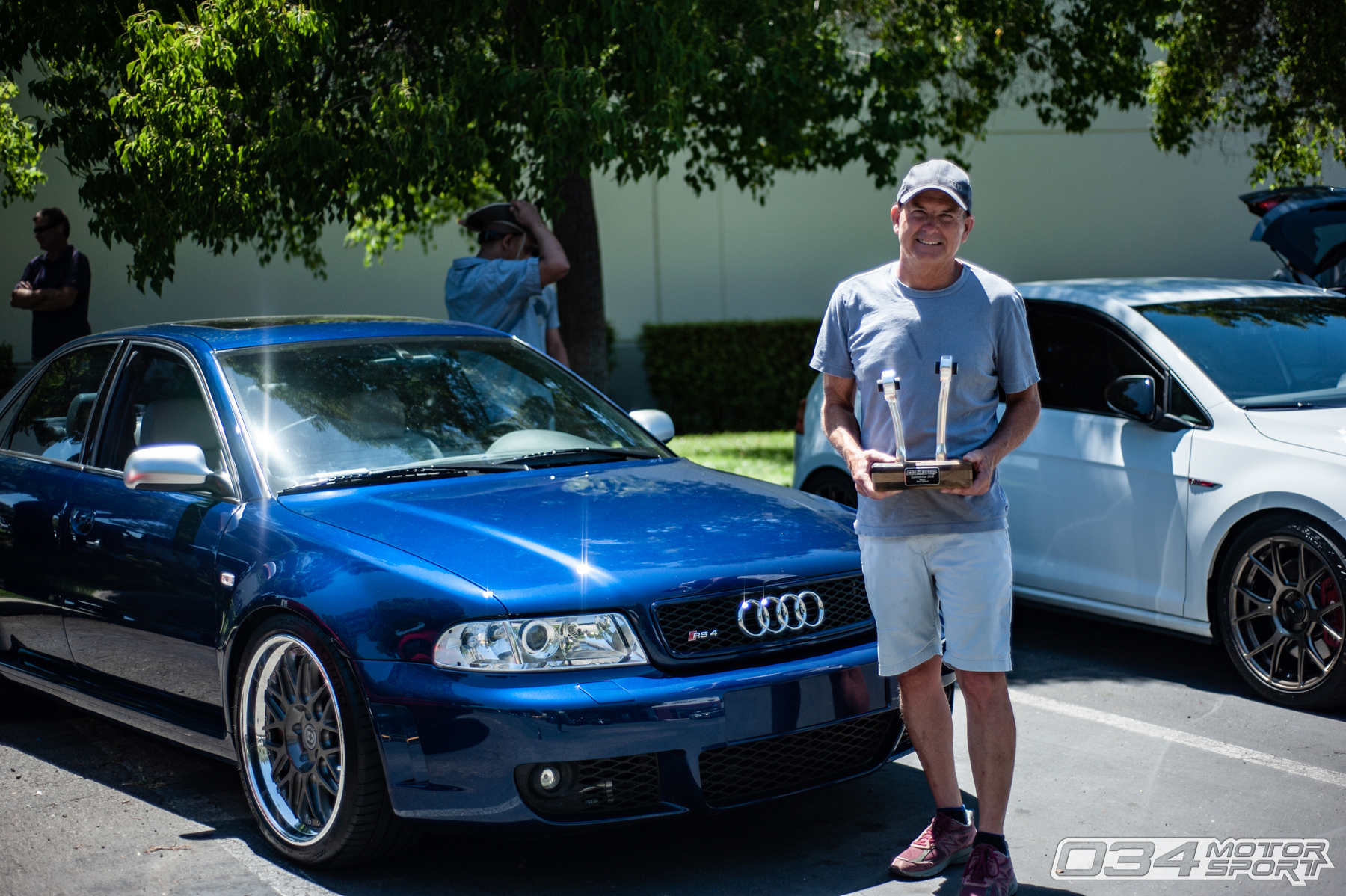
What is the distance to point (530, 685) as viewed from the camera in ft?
11.5

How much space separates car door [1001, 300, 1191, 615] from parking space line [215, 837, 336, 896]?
3490 millimetres

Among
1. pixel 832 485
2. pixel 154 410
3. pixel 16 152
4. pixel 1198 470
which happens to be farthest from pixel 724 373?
pixel 154 410

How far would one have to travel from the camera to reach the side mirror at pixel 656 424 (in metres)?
5.36

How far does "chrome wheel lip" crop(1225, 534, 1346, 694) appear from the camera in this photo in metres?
5.17

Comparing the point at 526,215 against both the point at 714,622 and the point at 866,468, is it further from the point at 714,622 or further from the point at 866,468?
the point at 866,468

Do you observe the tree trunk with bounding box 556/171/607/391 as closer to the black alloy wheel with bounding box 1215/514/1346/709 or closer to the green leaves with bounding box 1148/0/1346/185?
the green leaves with bounding box 1148/0/1346/185

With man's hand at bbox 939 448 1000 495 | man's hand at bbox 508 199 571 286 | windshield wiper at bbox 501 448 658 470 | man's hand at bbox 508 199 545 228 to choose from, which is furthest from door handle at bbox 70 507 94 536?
man's hand at bbox 508 199 545 228

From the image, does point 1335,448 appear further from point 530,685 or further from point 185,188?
point 185,188

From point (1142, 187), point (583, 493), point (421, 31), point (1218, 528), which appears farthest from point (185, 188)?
point (1142, 187)

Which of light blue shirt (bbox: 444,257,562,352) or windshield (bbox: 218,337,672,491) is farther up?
light blue shirt (bbox: 444,257,562,352)

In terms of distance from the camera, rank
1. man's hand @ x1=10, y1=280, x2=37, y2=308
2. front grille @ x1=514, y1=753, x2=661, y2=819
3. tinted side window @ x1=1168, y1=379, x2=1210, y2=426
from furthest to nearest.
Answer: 1. man's hand @ x1=10, y1=280, x2=37, y2=308
2. tinted side window @ x1=1168, y1=379, x2=1210, y2=426
3. front grille @ x1=514, y1=753, x2=661, y2=819

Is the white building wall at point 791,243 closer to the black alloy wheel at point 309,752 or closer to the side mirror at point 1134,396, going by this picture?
the side mirror at point 1134,396

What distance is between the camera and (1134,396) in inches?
225

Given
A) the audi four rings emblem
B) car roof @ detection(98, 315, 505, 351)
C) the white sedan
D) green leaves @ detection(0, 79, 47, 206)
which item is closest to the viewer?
the audi four rings emblem
